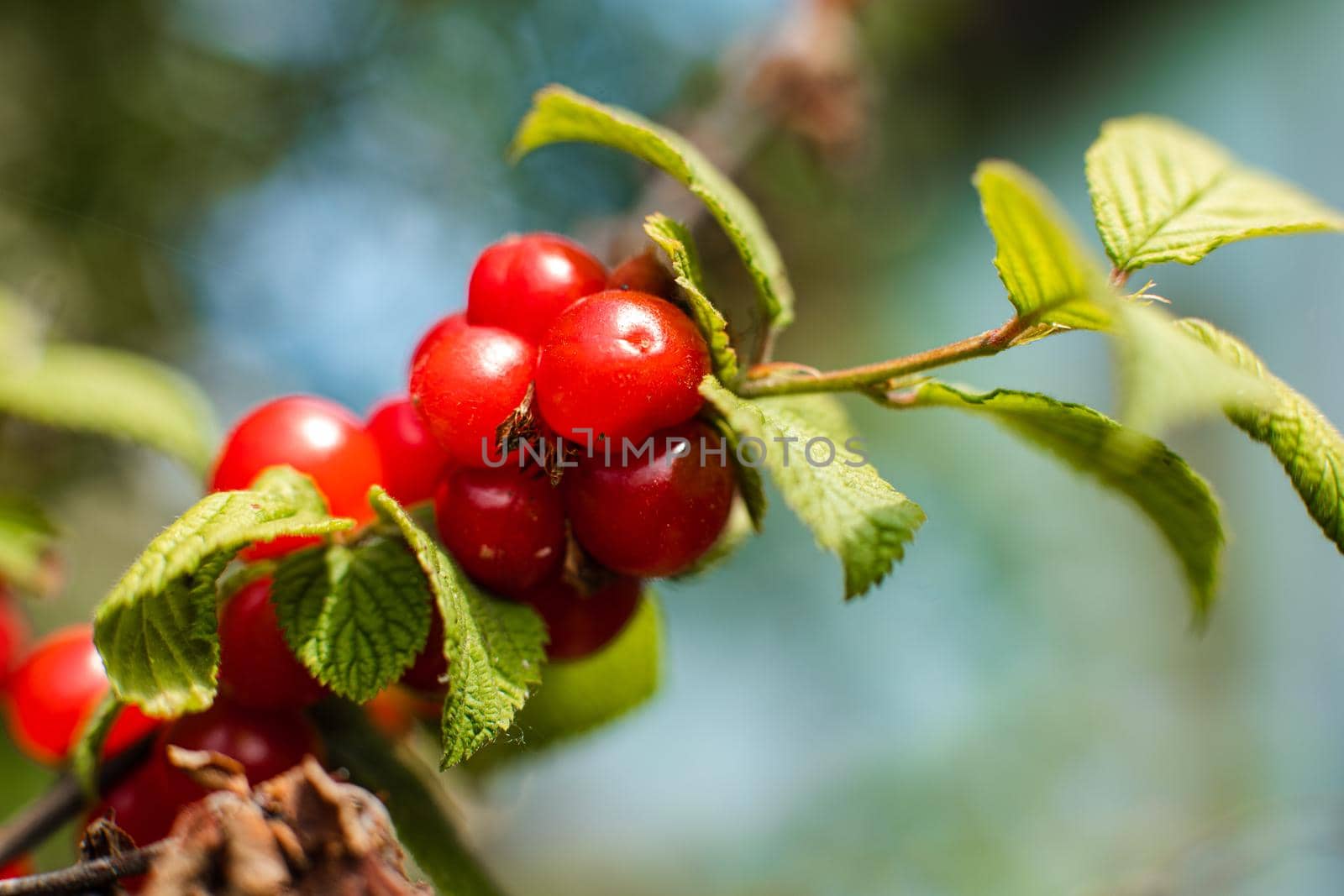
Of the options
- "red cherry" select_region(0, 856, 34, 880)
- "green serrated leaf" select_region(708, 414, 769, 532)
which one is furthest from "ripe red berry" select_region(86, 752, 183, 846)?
"green serrated leaf" select_region(708, 414, 769, 532)

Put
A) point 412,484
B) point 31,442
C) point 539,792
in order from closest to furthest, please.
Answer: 1. point 412,484
2. point 31,442
3. point 539,792

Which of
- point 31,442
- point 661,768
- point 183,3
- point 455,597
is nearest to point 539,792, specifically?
point 31,442

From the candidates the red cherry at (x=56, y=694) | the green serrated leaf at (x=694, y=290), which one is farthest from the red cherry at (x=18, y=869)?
the green serrated leaf at (x=694, y=290)

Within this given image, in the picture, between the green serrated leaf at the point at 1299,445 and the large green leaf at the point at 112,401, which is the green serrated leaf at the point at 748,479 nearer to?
the green serrated leaf at the point at 1299,445

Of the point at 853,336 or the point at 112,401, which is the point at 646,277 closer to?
the point at 112,401

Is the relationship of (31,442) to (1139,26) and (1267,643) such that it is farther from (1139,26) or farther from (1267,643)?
(1139,26)
